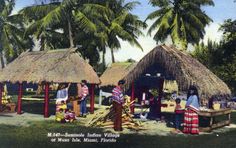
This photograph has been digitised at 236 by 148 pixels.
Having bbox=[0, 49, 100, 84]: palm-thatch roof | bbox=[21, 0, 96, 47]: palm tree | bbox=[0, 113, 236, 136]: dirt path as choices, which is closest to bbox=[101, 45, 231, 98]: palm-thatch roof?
bbox=[0, 113, 236, 136]: dirt path

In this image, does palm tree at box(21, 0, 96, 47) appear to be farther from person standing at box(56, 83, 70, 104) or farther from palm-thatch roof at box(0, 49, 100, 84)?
person standing at box(56, 83, 70, 104)

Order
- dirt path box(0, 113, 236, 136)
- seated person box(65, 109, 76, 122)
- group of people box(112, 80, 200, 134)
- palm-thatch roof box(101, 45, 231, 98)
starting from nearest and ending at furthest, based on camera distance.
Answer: group of people box(112, 80, 200, 134) < dirt path box(0, 113, 236, 136) < palm-thatch roof box(101, 45, 231, 98) < seated person box(65, 109, 76, 122)

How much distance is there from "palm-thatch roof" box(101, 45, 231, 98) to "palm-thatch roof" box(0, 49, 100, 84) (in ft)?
8.20

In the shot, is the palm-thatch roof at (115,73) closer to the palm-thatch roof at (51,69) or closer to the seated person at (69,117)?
the palm-thatch roof at (51,69)

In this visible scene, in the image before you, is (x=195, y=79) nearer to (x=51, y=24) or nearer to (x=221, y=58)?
(x=51, y=24)

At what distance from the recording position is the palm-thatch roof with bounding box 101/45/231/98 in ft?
51.4

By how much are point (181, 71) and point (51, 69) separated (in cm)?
564

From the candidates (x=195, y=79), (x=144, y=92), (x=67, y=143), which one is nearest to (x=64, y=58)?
(x=144, y=92)

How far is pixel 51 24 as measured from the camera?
77.9 feet

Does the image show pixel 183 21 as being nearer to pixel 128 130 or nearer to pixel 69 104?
pixel 69 104

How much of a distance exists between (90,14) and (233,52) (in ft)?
32.4

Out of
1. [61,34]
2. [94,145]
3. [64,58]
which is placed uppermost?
[61,34]

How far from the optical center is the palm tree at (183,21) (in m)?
28.9

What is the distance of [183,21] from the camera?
1160 inches
